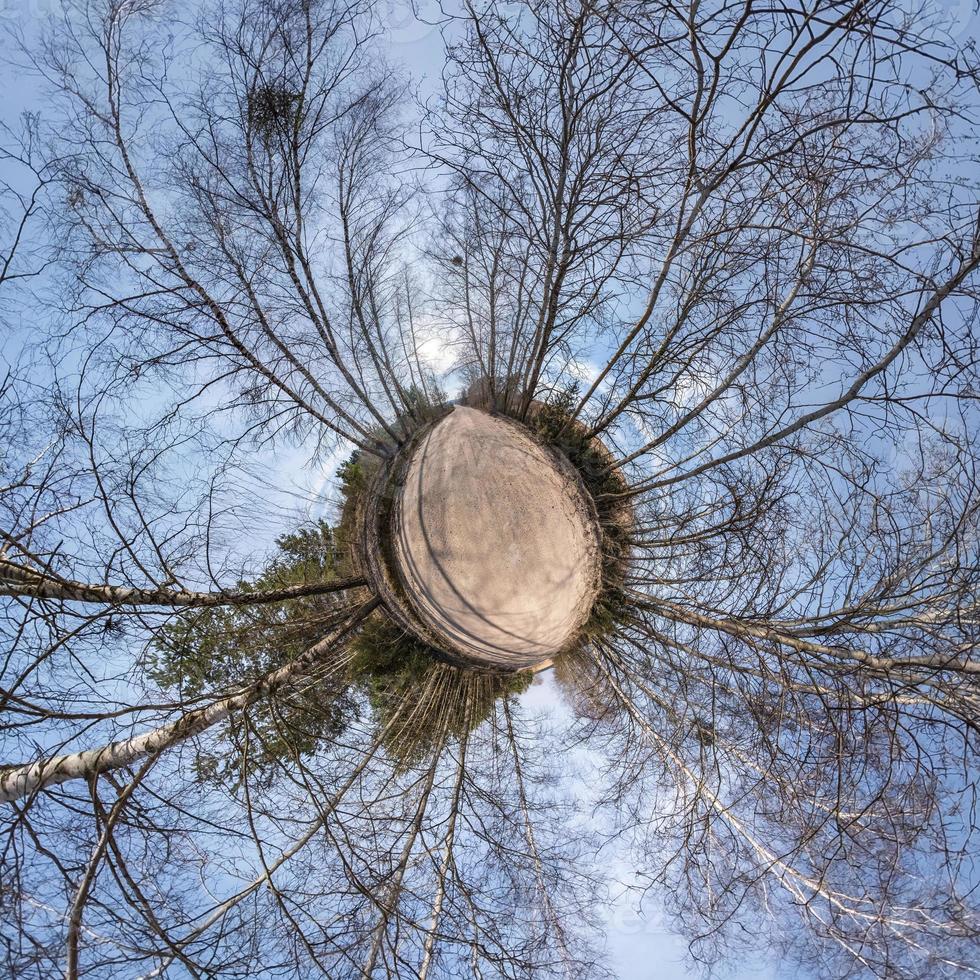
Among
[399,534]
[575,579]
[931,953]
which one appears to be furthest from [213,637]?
[931,953]

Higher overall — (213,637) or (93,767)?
(213,637)

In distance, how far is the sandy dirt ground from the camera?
562 cm

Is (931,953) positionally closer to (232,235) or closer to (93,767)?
(93,767)

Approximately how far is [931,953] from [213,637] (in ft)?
24.2

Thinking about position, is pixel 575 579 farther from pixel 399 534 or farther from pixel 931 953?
pixel 931 953

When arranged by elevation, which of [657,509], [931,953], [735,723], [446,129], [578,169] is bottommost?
[931,953]

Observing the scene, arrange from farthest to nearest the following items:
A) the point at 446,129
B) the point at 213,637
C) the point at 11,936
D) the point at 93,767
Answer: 1. the point at 213,637
2. the point at 446,129
3. the point at 93,767
4. the point at 11,936

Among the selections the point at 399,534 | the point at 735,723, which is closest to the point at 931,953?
the point at 735,723

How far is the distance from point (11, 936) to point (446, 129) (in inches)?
261

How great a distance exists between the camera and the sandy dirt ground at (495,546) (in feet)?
18.5

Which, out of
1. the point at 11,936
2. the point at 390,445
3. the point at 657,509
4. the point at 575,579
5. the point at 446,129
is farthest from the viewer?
the point at 390,445

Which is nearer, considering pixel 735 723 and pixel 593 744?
pixel 735 723

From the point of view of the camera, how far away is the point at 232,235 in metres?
5.76

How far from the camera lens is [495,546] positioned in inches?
221
